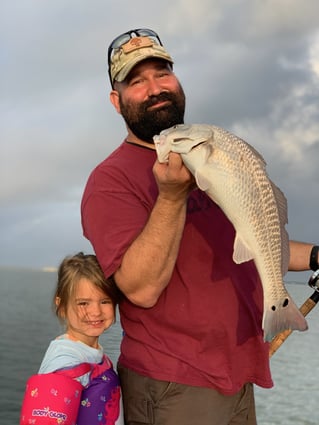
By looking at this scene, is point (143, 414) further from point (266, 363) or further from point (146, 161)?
point (146, 161)

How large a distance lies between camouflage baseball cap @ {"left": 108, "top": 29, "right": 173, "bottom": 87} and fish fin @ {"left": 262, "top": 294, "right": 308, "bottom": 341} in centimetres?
173

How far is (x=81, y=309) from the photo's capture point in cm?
357

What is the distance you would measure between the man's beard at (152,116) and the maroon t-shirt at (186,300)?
Result: 31 cm

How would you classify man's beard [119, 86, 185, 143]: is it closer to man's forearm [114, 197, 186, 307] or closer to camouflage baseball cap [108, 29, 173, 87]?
camouflage baseball cap [108, 29, 173, 87]

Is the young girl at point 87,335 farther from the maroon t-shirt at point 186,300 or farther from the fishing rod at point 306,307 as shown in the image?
the fishing rod at point 306,307

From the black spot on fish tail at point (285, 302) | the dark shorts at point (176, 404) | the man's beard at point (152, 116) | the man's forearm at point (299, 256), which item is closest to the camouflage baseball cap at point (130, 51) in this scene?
the man's beard at point (152, 116)

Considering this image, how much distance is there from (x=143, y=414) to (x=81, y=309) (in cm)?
74

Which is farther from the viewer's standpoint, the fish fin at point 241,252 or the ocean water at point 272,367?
the ocean water at point 272,367

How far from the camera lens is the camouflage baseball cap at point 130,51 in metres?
3.64

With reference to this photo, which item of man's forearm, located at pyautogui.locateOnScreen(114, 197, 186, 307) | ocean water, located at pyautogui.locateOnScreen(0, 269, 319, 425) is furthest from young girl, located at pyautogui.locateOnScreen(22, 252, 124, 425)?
ocean water, located at pyautogui.locateOnScreen(0, 269, 319, 425)

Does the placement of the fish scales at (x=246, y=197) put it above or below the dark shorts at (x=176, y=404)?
above

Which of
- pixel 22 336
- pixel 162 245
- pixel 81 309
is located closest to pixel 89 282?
pixel 81 309

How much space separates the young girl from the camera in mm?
3238

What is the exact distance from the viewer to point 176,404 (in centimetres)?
310
